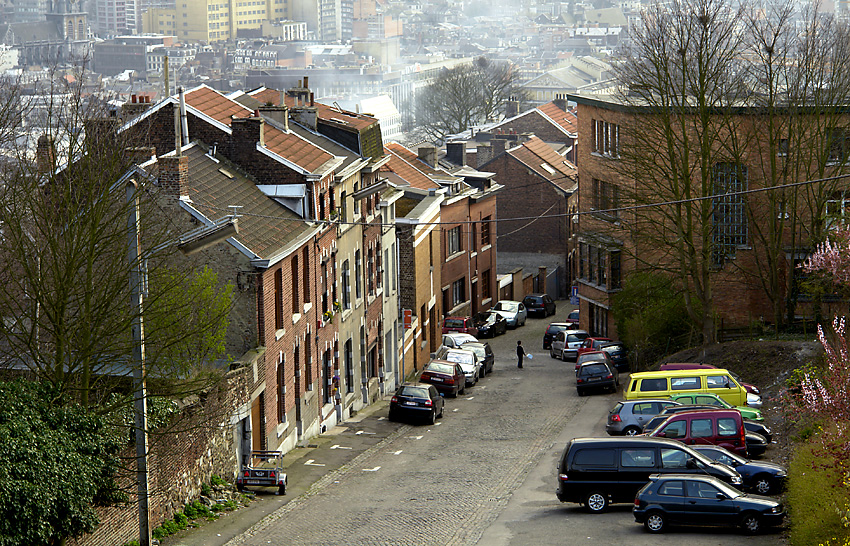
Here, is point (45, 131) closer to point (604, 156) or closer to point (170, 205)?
point (170, 205)

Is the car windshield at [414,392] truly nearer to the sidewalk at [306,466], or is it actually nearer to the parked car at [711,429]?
the sidewalk at [306,466]

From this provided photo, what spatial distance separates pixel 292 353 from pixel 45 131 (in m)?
13.1

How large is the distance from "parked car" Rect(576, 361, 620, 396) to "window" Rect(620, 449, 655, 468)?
19.5 m

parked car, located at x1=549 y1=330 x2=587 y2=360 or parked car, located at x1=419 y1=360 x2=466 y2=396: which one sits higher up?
parked car, located at x1=419 y1=360 x2=466 y2=396

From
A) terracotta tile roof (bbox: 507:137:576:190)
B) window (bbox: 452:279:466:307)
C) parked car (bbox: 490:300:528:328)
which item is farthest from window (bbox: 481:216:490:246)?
terracotta tile roof (bbox: 507:137:576:190)

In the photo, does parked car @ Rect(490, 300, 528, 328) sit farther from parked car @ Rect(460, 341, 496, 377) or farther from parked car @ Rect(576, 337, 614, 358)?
parked car @ Rect(460, 341, 496, 377)

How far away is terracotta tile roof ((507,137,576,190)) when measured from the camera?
8650 cm

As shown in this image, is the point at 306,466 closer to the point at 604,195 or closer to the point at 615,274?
the point at 604,195

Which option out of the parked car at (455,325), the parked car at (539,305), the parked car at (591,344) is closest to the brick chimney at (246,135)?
the parked car at (591,344)

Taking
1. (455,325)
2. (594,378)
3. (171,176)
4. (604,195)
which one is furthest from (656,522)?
(455,325)

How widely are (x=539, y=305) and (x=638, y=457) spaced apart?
50.5 meters

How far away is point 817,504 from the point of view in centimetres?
2020

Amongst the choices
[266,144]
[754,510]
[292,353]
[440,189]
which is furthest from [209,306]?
[440,189]

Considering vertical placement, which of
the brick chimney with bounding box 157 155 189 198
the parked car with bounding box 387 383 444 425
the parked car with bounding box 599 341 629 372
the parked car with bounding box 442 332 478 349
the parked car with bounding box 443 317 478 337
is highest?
the brick chimney with bounding box 157 155 189 198
